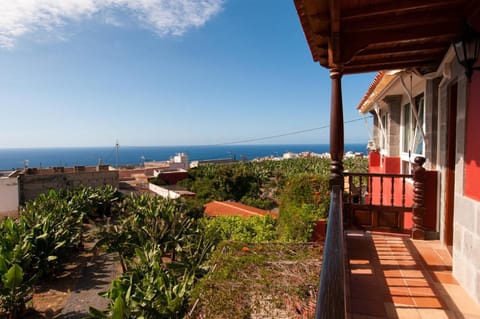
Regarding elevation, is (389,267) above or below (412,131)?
below

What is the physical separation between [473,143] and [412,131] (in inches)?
141

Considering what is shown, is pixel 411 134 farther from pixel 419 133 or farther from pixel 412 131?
pixel 419 133

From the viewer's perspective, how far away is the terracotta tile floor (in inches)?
107

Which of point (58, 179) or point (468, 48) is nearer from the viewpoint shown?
point (468, 48)

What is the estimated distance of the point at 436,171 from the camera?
4270 mm

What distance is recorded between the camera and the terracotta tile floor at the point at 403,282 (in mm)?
2723

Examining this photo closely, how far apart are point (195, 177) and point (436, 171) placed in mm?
27977

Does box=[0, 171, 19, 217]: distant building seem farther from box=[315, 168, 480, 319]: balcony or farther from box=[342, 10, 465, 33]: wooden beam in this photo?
box=[342, 10, 465, 33]: wooden beam

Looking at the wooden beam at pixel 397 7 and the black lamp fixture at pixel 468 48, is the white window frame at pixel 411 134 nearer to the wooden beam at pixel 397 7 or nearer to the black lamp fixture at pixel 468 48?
the black lamp fixture at pixel 468 48

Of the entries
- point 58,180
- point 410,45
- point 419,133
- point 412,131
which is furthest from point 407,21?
point 58,180

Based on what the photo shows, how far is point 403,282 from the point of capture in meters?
3.23

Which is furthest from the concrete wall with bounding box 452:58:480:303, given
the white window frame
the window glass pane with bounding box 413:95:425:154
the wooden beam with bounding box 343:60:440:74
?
the window glass pane with bounding box 413:95:425:154

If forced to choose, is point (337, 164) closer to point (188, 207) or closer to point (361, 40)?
point (361, 40)

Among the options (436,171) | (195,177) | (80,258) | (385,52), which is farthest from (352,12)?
(195,177)
